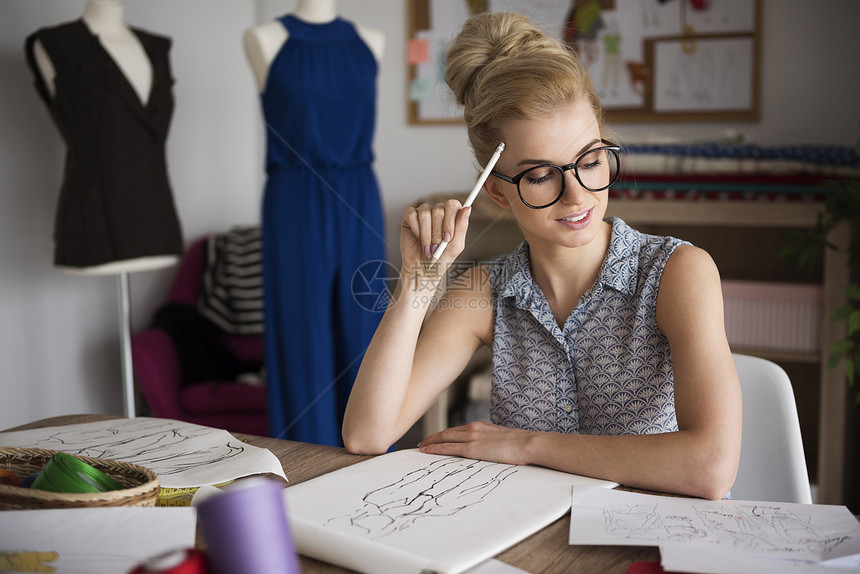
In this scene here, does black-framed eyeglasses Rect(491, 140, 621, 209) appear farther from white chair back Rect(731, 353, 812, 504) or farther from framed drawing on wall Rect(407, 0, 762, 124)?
framed drawing on wall Rect(407, 0, 762, 124)


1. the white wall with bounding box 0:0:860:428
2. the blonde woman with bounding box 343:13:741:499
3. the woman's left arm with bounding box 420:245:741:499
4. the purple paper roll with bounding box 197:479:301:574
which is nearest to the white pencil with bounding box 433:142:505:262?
the blonde woman with bounding box 343:13:741:499

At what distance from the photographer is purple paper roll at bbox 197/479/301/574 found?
0.42 m

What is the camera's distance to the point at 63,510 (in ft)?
2.21

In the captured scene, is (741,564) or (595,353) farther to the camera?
(595,353)

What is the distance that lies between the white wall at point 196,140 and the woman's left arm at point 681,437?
1.63m

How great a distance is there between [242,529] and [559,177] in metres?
0.75

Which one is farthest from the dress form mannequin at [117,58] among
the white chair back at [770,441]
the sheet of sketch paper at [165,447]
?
the white chair back at [770,441]

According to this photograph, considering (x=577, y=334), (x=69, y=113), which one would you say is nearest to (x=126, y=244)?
(x=69, y=113)

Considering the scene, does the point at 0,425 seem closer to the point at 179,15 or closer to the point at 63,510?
the point at 179,15

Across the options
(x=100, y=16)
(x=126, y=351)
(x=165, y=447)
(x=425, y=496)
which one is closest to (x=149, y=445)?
(x=165, y=447)

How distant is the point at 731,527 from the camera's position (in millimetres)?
710

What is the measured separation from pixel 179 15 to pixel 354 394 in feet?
7.28

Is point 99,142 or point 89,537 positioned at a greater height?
point 99,142

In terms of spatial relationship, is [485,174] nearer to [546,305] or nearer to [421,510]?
[546,305]
